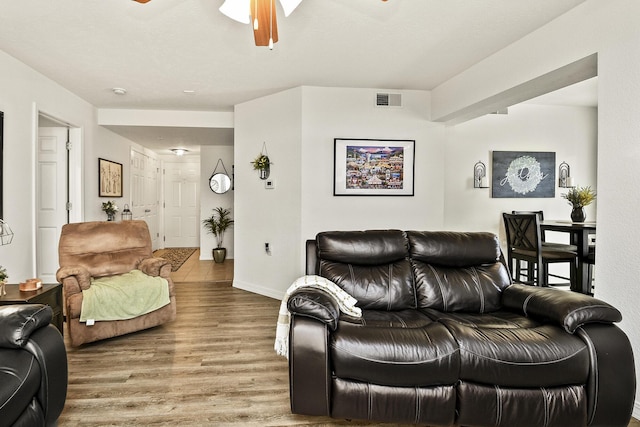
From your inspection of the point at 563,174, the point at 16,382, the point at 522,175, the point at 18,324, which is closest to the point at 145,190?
the point at 18,324

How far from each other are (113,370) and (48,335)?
895mm

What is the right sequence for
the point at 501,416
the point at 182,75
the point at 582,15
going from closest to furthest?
the point at 501,416, the point at 582,15, the point at 182,75

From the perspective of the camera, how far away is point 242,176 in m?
4.80

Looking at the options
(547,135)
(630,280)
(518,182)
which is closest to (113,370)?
(630,280)

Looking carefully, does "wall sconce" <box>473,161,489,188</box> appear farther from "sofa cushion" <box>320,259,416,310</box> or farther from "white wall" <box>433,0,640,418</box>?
"sofa cushion" <box>320,259,416,310</box>

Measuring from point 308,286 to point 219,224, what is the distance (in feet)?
17.2

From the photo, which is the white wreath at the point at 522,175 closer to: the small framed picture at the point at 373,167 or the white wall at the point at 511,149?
the white wall at the point at 511,149

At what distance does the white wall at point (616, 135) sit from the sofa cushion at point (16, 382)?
305 centimetres

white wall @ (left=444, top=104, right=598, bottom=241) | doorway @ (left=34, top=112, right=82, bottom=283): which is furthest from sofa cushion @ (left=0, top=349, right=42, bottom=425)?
white wall @ (left=444, top=104, right=598, bottom=241)

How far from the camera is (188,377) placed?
93.7 inches

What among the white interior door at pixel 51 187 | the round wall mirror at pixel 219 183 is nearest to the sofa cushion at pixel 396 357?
the white interior door at pixel 51 187

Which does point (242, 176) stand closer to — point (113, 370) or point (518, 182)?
point (113, 370)

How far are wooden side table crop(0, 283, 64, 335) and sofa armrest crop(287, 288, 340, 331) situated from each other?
1654 millimetres

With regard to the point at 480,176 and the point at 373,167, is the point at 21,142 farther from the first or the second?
the point at 480,176
